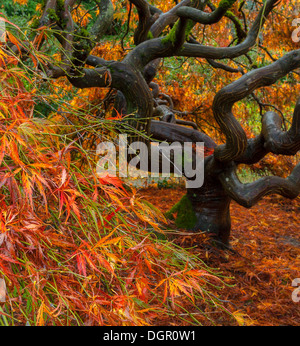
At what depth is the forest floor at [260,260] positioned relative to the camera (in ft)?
9.02

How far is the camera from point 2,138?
98cm

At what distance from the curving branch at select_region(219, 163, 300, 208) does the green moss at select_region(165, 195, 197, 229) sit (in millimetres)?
584

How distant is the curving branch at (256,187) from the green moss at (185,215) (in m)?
0.58

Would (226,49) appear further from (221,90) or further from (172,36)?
(221,90)

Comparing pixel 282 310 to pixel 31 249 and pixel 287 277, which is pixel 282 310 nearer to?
pixel 287 277

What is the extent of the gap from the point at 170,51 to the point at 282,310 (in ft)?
6.84

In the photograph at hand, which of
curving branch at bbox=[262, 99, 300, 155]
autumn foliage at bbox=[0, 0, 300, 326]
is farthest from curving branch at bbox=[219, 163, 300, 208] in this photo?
autumn foliage at bbox=[0, 0, 300, 326]

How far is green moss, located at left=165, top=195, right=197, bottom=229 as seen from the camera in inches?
153

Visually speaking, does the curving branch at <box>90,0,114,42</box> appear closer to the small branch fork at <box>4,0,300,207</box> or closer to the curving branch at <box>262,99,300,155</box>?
the small branch fork at <box>4,0,300,207</box>

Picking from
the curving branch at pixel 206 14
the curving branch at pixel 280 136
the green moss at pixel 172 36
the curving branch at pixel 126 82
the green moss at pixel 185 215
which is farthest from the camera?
the green moss at pixel 185 215

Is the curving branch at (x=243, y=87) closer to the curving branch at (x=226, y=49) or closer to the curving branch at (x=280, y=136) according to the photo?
the curving branch at (x=280, y=136)

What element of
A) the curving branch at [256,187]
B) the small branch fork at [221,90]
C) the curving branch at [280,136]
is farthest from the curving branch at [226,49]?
the curving branch at [256,187]
